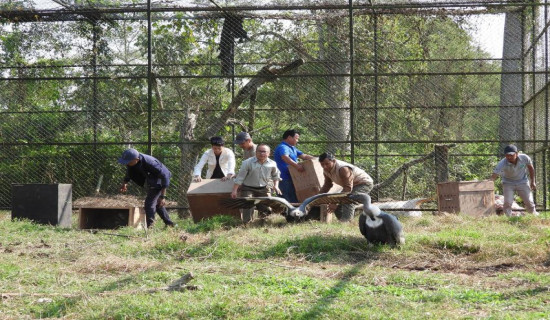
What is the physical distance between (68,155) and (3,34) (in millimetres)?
2932

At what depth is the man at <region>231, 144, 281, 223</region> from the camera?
1074 centimetres

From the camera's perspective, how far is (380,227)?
8.43 meters

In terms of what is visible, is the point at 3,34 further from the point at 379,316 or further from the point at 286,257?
the point at 379,316

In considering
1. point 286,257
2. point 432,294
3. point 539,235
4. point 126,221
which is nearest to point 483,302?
point 432,294

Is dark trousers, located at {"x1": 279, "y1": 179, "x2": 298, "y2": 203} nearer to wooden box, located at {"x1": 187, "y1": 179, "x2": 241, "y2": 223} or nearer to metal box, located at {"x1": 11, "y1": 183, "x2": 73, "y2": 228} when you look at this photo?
wooden box, located at {"x1": 187, "y1": 179, "x2": 241, "y2": 223}

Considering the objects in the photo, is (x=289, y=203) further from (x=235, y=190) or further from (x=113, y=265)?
(x=113, y=265)

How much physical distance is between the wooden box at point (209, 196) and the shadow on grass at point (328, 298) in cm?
389

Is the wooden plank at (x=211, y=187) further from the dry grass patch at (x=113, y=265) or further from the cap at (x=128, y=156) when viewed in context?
the dry grass patch at (x=113, y=265)

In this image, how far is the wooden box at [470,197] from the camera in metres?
11.9

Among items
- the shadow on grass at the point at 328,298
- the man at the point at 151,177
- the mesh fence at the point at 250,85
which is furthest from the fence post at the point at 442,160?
the shadow on grass at the point at 328,298

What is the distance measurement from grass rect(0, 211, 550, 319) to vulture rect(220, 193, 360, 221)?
10.6 inches

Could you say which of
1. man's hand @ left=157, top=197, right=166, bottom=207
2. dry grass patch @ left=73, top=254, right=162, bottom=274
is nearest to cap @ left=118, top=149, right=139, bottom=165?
man's hand @ left=157, top=197, right=166, bottom=207

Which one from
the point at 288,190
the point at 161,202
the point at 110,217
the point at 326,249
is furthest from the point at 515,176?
the point at 110,217

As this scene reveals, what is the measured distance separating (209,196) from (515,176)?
5320mm
